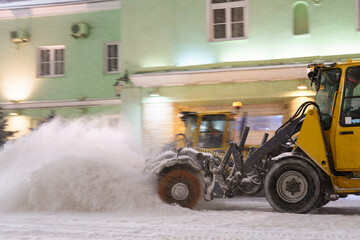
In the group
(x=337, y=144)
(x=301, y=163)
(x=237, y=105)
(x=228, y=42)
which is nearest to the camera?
(x=337, y=144)

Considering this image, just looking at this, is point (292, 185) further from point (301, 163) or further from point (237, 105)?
point (237, 105)

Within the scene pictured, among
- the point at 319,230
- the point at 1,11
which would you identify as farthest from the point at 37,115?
the point at 319,230

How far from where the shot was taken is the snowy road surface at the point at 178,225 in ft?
18.2

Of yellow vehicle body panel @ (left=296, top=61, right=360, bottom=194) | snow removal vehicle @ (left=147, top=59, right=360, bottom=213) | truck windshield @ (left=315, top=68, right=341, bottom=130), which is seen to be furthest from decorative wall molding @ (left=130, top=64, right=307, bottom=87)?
yellow vehicle body panel @ (left=296, top=61, right=360, bottom=194)

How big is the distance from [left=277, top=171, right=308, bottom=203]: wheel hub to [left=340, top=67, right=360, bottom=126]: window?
1.12m

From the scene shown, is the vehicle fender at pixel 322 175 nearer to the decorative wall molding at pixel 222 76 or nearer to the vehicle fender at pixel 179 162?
the vehicle fender at pixel 179 162

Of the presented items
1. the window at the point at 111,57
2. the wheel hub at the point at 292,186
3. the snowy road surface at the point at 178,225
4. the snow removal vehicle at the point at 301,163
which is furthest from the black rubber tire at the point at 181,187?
the window at the point at 111,57

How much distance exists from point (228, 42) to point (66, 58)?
735 cm

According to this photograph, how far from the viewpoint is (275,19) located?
13.2 meters

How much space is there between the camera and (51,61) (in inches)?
706

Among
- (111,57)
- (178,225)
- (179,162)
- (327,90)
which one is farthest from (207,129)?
(111,57)

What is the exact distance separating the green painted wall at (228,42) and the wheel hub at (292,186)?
6.37 metres

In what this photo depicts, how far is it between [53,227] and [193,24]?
8.93 m

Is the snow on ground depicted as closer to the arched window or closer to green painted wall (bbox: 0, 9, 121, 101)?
the arched window
